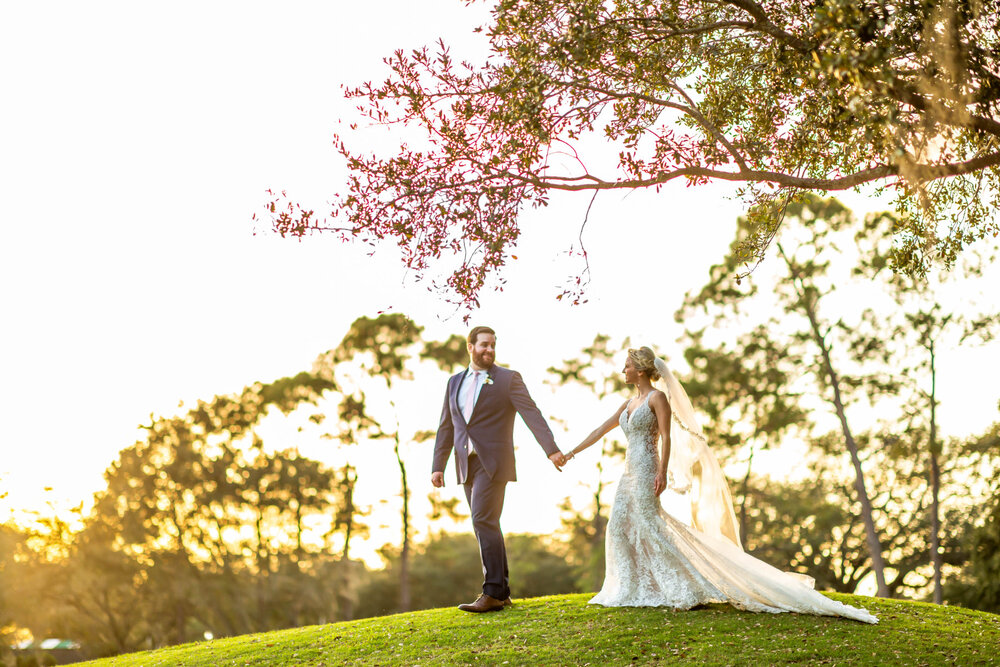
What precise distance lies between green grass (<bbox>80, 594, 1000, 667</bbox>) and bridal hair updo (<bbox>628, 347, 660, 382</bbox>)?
2.40m

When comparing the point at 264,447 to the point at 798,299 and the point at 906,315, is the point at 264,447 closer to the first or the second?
the point at 798,299

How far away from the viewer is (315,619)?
113ft

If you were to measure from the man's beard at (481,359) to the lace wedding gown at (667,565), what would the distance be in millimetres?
1572

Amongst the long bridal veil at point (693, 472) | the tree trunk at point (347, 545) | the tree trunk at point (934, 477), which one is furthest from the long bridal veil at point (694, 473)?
the tree trunk at point (347, 545)

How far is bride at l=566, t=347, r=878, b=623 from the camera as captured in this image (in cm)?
886

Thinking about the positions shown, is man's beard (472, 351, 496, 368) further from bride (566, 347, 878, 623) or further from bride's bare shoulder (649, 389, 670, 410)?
bride's bare shoulder (649, 389, 670, 410)

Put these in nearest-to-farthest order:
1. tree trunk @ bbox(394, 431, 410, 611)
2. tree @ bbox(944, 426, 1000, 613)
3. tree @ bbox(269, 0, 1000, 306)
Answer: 1. tree @ bbox(269, 0, 1000, 306)
2. tree @ bbox(944, 426, 1000, 613)
3. tree trunk @ bbox(394, 431, 410, 611)

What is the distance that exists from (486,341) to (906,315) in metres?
21.8

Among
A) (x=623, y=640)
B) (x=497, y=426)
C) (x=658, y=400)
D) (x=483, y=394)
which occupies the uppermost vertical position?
(x=483, y=394)

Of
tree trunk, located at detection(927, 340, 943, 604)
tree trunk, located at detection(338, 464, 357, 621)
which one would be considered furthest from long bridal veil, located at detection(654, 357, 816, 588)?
tree trunk, located at detection(338, 464, 357, 621)

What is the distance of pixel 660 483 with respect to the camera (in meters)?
9.23

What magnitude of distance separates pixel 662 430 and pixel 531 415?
134cm

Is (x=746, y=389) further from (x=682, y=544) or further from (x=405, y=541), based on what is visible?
(x=682, y=544)

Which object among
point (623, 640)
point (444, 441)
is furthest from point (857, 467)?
point (623, 640)
